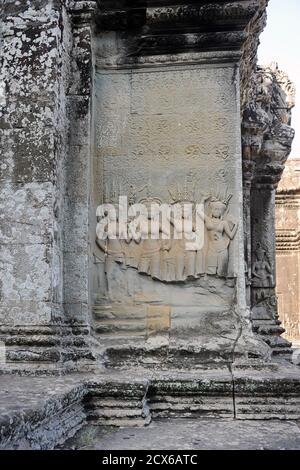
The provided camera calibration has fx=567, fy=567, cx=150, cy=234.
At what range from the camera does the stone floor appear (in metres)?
3.56

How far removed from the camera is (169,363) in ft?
16.3

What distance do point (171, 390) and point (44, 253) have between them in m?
1.52

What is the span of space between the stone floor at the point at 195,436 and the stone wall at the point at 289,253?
11.4m

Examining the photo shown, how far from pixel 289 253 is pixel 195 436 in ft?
39.8

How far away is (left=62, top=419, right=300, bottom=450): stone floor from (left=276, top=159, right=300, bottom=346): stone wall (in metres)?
11.4

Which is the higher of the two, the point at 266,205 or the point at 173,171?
the point at 266,205

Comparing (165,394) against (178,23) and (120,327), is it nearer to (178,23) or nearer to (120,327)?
(120,327)

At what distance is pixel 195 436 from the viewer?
150 inches

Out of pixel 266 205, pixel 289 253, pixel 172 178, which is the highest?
pixel 266 205

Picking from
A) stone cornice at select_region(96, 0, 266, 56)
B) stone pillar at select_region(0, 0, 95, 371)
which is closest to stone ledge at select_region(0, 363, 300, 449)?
stone pillar at select_region(0, 0, 95, 371)

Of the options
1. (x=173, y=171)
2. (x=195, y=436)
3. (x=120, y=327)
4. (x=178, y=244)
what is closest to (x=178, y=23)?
(x=173, y=171)

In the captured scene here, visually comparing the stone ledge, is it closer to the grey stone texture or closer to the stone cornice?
the grey stone texture

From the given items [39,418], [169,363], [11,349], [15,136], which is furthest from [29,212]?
[39,418]

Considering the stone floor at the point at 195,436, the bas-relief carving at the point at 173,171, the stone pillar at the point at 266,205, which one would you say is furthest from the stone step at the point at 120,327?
the stone pillar at the point at 266,205
